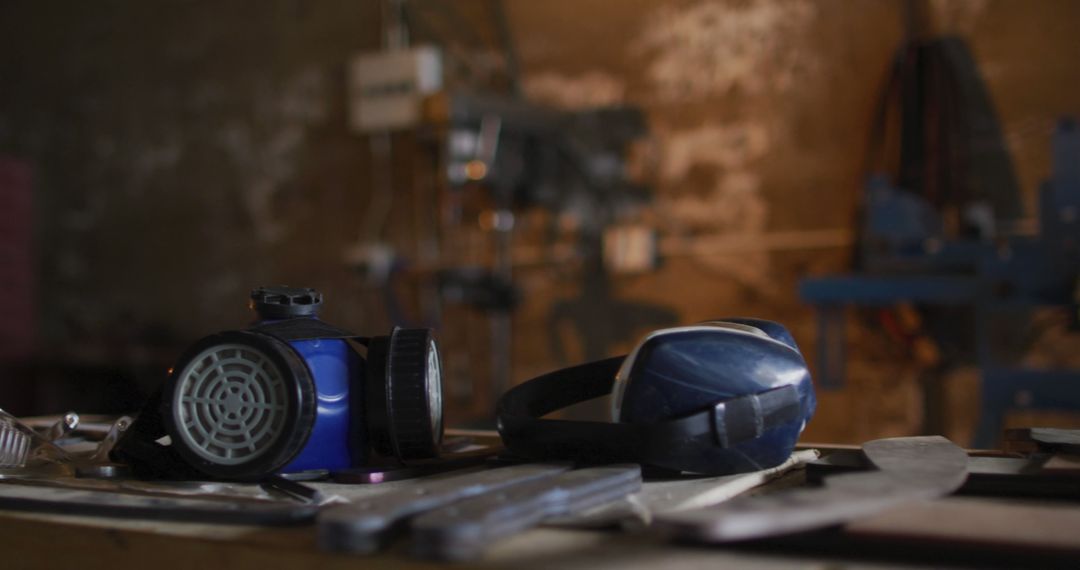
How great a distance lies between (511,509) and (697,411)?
21cm

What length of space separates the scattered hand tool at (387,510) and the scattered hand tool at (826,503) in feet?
0.43

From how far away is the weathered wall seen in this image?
288 centimetres

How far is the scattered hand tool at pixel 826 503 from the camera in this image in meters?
0.41

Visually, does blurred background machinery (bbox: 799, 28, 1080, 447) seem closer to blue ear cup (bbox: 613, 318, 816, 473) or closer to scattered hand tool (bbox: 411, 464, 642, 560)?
blue ear cup (bbox: 613, 318, 816, 473)

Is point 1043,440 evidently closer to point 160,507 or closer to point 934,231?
point 160,507

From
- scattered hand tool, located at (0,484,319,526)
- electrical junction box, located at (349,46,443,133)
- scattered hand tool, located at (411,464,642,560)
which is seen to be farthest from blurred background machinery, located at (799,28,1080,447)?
scattered hand tool, located at (0,484,319,526)

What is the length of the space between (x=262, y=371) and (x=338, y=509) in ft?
0.64

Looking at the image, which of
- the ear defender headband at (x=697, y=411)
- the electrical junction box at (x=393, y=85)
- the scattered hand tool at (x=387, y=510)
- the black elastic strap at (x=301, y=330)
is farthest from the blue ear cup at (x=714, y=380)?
the electrical junction box at (x=393, y=85)

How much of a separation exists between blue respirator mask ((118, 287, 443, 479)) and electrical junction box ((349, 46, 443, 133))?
2710 mm

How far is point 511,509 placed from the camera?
458 mm

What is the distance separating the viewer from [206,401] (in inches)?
25.4

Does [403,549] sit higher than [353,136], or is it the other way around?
[353,136]

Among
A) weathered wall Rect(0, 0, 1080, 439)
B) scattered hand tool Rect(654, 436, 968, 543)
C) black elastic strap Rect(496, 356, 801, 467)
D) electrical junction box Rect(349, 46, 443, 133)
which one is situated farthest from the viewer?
electrical junction box Rect(349, 46, 443, 133)

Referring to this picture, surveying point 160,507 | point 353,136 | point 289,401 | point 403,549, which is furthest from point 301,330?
point 353,136
